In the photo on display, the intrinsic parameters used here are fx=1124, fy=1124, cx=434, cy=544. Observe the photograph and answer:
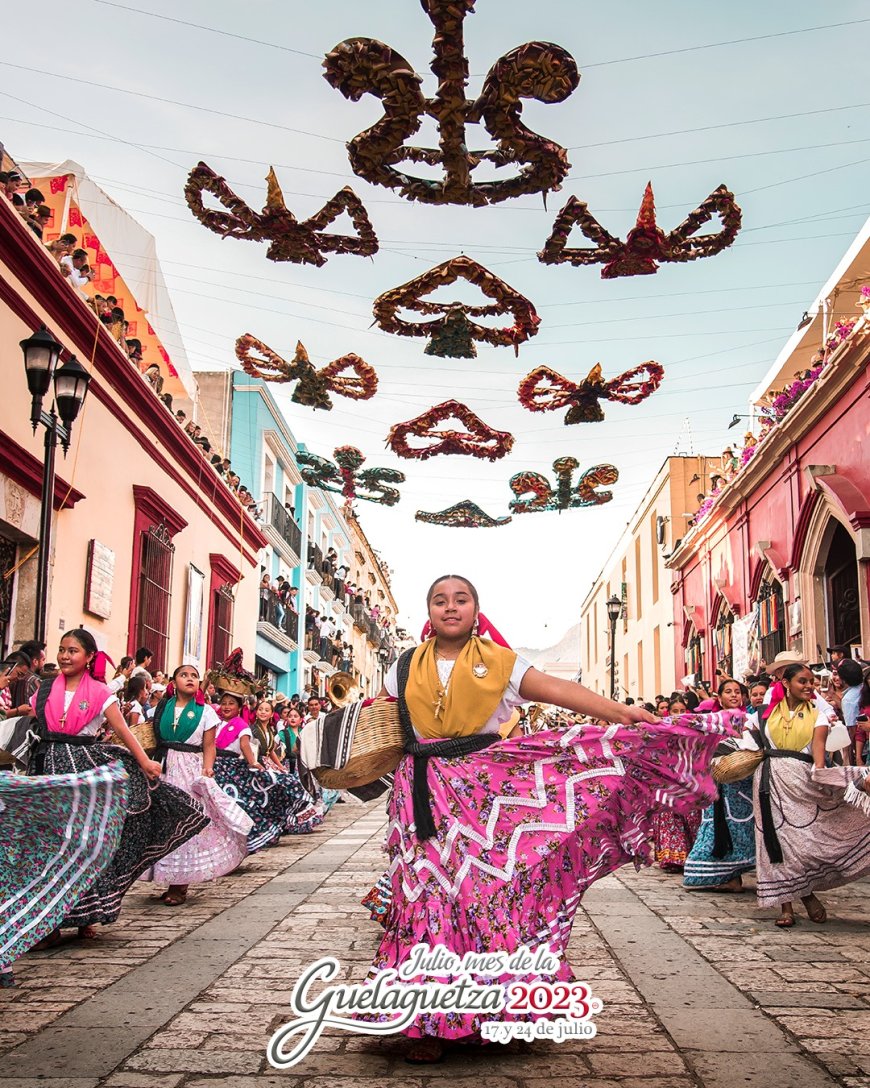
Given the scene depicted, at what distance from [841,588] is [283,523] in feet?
56.6

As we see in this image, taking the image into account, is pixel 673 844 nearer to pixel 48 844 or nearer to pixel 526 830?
pixel 526 830

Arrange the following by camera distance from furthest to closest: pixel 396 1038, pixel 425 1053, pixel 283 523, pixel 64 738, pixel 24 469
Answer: pixel 283 523
pixel 24 469
pixel 64 738
pixel 396 1038
pixel 425 1053

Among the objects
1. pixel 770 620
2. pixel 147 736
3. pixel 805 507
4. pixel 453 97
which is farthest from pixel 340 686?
pixel 770 620

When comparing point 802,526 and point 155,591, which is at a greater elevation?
point 802,526

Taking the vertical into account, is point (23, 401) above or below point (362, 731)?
above

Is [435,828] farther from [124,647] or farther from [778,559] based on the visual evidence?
[778,559]

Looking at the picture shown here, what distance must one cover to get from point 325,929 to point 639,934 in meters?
1.66

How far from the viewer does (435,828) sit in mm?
3873

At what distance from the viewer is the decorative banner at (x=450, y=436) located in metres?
12.7

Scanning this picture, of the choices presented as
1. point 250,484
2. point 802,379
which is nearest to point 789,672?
point 802,379

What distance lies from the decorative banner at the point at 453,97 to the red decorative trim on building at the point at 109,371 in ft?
14.1

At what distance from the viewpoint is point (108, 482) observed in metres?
13.9

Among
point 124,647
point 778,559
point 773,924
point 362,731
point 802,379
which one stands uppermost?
point 802,379

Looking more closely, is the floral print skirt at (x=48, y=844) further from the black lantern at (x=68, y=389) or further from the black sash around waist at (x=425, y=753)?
the black lantern at (x=68, y=389)
